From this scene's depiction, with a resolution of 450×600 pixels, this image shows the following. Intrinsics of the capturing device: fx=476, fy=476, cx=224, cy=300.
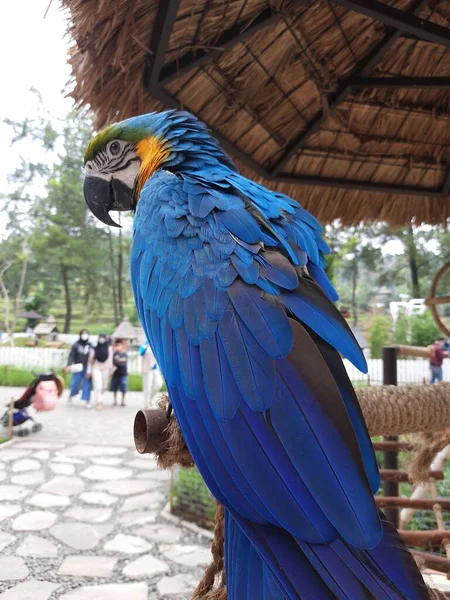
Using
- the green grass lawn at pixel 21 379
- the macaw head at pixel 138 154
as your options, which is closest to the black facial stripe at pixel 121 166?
the macaw head at pixel 138 154

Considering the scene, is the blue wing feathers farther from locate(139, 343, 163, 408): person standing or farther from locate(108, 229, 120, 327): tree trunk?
locate(108, 229, 120, 327): tree trunk

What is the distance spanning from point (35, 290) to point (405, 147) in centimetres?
1365

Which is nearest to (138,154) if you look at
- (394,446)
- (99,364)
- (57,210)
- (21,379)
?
(394,446)

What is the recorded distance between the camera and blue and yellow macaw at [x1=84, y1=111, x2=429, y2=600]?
469 mm

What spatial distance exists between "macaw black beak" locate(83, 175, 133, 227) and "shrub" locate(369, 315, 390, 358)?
8850 mm

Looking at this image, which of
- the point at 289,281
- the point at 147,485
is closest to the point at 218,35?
the point at 289,281

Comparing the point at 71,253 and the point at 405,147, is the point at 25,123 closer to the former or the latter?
the point at 71,253

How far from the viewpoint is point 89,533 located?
2656 mm

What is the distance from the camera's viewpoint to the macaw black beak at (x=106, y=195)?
109 cm

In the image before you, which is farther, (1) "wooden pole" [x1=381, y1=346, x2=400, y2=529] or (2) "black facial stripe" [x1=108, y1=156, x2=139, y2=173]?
(1) "wooden pole" [x1=381, y1=346, x2=400, y2=529]

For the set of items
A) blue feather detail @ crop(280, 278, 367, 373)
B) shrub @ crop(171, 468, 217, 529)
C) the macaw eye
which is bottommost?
shrub @ crop(171, 468, 217, 529)

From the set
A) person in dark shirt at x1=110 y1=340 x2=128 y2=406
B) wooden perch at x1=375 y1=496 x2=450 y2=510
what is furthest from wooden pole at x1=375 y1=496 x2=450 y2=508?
person in dark shirt at x1=110 y1=340 x2=128 y2=406

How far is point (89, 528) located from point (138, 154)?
242 centimetres

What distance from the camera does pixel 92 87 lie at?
1205mm
